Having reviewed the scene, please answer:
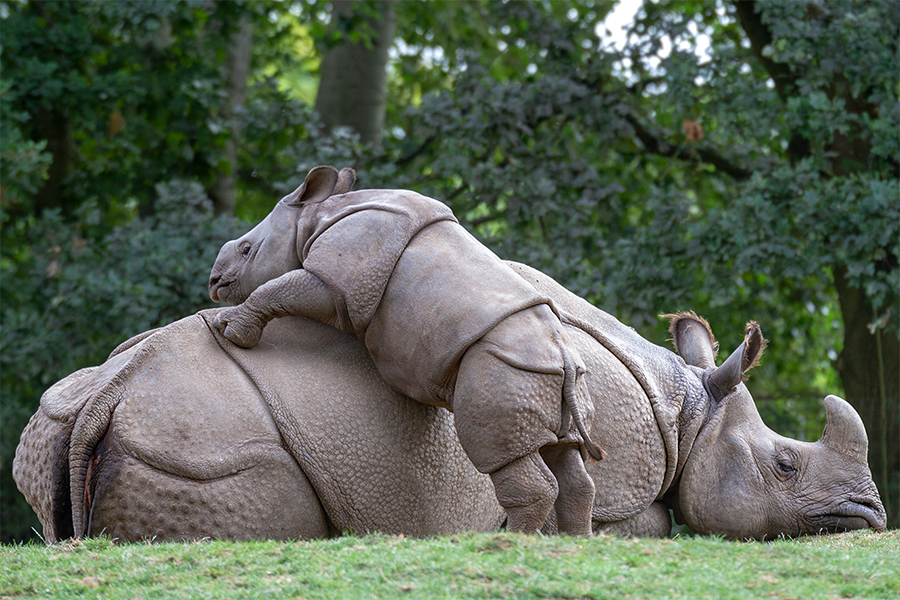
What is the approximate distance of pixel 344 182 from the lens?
5.55 m

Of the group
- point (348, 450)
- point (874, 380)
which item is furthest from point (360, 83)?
point (348, 450)

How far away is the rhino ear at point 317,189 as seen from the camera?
545 centimetres

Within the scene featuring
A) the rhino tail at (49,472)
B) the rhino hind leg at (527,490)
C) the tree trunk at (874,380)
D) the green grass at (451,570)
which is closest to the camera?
the green grass at (451,570)

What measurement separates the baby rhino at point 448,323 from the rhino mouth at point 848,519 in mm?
1728

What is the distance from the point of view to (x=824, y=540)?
215 inches

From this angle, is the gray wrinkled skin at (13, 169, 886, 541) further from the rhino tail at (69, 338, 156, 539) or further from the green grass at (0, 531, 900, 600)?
the green grass at (0, 531, 900, 600)

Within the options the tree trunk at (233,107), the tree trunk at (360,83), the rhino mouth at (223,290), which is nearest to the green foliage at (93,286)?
the tree trunk at (233,107)

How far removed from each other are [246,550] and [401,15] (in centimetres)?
1162

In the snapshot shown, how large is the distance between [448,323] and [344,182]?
1.24 metres

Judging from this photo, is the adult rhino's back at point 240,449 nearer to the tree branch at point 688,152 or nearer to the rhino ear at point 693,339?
the rhino ear at point 693,339

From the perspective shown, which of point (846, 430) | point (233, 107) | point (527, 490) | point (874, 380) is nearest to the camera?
point (527, 490)

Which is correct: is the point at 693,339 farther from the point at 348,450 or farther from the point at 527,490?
the point at 348,450

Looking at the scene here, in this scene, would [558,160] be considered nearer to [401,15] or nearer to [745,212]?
[745,212]

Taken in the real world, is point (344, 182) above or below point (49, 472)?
above
